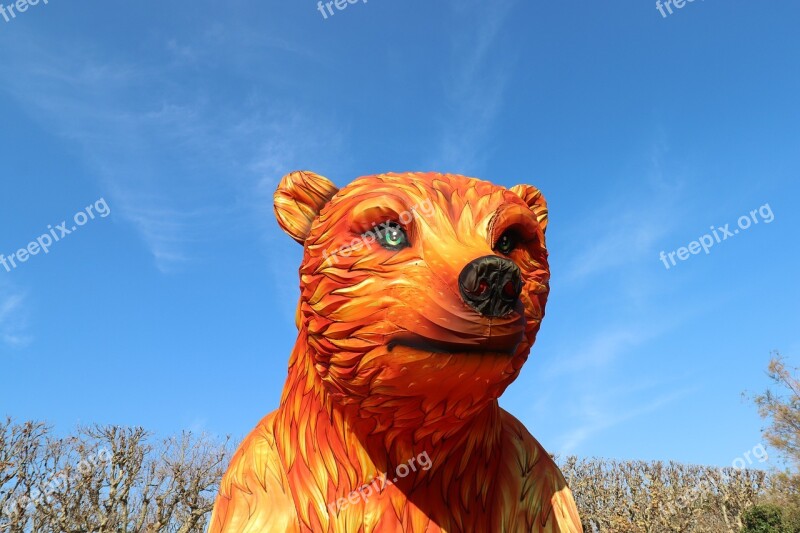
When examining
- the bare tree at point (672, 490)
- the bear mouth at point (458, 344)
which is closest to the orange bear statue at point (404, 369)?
the bear mouth at point (458, 344)

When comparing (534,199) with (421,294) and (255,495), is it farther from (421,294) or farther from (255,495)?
(255,495)

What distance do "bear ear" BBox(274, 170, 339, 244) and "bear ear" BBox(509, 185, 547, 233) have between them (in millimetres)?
1053

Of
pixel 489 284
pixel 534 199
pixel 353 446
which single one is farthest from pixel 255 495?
pixel 534 199

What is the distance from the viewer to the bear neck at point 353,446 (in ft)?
8.39

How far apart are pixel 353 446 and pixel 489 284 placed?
3.77 feet

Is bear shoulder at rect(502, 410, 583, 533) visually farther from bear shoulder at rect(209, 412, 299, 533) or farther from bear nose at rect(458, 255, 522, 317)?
bear nose at rect(458, 255, 522, 317)

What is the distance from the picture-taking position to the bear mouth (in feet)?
6.71

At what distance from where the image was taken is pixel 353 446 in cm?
265

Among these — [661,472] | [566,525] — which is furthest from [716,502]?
[566,525]

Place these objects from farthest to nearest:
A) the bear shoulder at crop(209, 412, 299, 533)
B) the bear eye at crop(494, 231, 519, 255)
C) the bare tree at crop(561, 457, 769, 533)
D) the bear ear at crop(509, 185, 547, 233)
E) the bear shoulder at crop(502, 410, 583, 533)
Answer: the bare tree at crop(561, 457, 769, 533) → the bear ear at crop(509, 185, 547, 233) → the bear shoulder at crop(502, 410, 583, 533) → the bear shoulder at crop(209, 412, 299, 533) → the bear eye at crop(494, 231, 519, 255)

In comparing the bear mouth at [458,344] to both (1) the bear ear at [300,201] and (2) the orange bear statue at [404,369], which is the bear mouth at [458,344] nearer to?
(2) the orange bear statue at [404,369]

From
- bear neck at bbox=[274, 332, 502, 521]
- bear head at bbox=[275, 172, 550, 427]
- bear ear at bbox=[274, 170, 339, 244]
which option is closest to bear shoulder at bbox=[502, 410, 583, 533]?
bear neck at bbox=[274, 332, 502, 521]

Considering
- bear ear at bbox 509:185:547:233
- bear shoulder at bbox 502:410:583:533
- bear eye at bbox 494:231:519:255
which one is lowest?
A: bear shoulder at bbox 502:410:583:533

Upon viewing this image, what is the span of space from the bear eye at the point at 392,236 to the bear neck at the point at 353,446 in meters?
0.70
